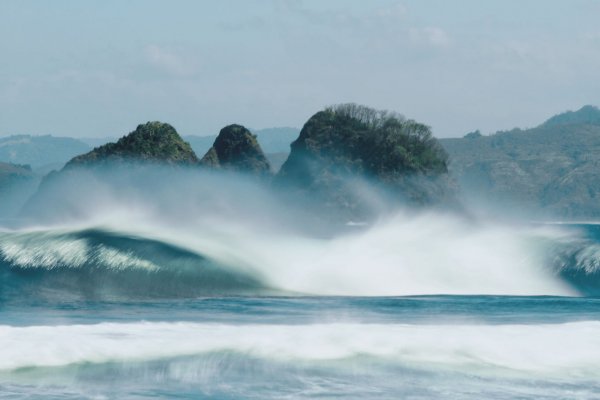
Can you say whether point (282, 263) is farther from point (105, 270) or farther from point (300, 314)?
point (300, 314)

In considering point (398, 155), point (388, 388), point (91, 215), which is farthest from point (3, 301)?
point (398, 155)

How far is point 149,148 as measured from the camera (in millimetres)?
101812

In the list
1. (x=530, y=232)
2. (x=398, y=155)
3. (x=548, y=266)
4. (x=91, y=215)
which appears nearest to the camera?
(x=548, y=266)

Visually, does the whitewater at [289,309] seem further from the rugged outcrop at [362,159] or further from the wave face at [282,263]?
the rugged outcrop at [362,159]

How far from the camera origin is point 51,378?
56.3 feet

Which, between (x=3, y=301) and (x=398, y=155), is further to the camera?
(x=398, y=155)

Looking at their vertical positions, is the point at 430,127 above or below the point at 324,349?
above

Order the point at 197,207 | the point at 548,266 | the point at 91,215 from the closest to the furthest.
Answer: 1. the point at 548,266
2. the point at 91,215
3. the point at 197,207

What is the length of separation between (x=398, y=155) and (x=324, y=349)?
99.4 m

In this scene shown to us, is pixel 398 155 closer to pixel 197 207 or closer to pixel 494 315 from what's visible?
pixel 197 207

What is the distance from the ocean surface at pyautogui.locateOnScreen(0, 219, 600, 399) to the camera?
1717 cm

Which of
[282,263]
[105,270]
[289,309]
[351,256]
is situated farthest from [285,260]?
[289,309]

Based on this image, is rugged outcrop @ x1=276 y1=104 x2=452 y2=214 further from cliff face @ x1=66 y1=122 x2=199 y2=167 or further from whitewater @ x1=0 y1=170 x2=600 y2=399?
whitewater @ x1=0 y1=170 x2=600 y2=399

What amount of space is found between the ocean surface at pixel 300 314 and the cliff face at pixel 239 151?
7478 cm
